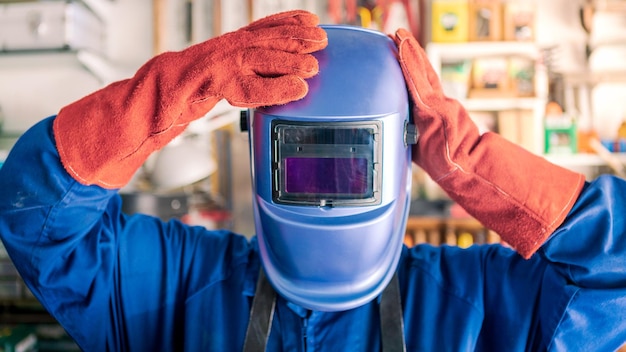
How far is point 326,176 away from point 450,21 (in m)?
1.92

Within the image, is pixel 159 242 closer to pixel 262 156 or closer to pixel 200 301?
pixel 200 301

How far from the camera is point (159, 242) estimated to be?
85 cm

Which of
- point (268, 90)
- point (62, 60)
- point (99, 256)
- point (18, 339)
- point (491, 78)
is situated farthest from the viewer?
point (491, 78)

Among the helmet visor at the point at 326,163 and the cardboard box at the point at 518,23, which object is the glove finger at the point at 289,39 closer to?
the helmet visor at the point at 326,163

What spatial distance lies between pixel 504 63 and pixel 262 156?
205cm

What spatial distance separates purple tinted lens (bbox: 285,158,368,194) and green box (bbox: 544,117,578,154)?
6.64 feet

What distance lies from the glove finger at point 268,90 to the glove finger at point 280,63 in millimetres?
11

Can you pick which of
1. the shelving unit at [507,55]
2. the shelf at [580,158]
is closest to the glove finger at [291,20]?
the shelving unit at [507,55]

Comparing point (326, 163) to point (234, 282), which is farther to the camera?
point (234, 282)

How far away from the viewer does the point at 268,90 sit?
684mm

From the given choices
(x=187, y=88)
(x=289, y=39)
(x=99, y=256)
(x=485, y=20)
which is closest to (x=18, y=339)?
(x=99, y=256)

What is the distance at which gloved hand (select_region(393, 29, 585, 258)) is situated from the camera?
0.70 metres

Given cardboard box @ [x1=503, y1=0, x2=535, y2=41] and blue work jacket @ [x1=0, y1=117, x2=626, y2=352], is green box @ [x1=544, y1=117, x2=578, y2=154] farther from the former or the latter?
blue work jacket @ [x1=0, y1=117, x2=626, y2=352]

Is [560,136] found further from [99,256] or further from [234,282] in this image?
[99,256]
